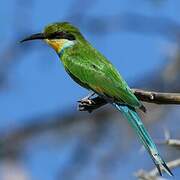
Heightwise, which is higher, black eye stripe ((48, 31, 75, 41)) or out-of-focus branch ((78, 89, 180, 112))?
black eye stripe ((48, 31, 75, 41))

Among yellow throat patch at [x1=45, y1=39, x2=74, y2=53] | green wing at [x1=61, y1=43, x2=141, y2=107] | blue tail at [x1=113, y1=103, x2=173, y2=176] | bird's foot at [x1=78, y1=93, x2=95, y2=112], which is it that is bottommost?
blue tail at [x1=113, y1=103, x2=173, y2=176]

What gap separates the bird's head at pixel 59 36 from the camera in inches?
117

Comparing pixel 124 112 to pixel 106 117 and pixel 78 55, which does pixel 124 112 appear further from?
pixel 106 117

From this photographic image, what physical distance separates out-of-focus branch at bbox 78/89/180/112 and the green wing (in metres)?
0.03

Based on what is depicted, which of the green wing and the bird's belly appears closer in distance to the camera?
the green wing

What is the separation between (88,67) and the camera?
9.86ft

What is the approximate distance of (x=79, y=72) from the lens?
119 inches

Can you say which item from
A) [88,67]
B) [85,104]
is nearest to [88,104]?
[85,104]

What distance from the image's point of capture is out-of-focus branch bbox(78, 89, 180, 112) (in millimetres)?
2367

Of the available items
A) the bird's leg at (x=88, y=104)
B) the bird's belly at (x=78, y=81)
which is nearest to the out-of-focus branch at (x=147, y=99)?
the bird's leg at (x=88, y=104)

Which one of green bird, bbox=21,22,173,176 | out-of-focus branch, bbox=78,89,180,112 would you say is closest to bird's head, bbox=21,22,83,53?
green bird, bbox=21,22,173,176

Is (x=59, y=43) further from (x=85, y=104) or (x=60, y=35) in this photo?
(x=85, y=104)

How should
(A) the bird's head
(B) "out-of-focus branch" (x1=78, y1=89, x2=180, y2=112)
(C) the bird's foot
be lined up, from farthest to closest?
(A) the bird's head, (C) the bird's foot, (B) "out-of-focus branch" (x1=78, y1=89, x2=180, y2=112)

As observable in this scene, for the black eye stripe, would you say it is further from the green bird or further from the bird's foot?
the bird's foot
